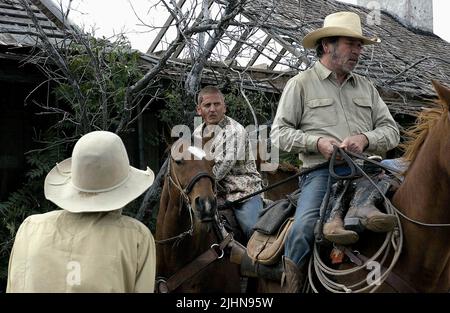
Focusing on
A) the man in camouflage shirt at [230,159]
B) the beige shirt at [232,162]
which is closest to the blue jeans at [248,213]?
the man in camouflage shirt at [230,159]

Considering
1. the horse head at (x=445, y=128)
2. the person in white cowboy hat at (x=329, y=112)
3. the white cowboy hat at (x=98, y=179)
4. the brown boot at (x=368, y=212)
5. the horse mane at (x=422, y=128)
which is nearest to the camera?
the white cowboy hat at (x=98, y=179)

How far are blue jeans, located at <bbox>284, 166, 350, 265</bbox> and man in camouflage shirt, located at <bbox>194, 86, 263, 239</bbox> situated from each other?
1175mm

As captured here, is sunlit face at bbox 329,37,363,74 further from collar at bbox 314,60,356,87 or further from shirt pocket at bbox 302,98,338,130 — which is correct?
shirt pocket at bbox 302,98,338,130

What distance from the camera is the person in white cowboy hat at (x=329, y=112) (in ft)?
16.0

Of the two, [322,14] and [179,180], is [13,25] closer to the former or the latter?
[179,180]

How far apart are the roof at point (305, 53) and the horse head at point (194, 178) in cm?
163

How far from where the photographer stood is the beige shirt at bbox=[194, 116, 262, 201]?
241 inches

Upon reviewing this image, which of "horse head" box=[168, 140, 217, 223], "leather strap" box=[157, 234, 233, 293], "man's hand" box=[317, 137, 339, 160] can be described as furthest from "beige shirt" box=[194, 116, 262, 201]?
"man's hand" box=[317, 137, 339, 160]

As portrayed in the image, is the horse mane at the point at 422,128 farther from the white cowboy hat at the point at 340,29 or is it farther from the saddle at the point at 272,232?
the saddle at the point at 272,232

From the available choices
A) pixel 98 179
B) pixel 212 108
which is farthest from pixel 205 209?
pixel 98 179

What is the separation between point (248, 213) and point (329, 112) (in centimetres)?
145

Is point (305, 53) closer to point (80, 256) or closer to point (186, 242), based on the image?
point (186, 242)

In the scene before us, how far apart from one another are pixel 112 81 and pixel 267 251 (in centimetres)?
333
